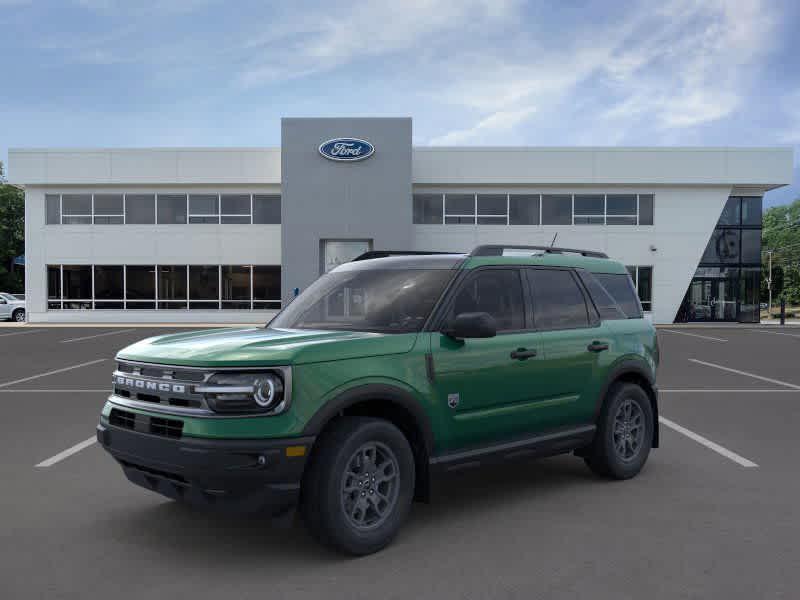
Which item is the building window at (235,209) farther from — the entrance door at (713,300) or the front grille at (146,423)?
the front grille at (146,423)

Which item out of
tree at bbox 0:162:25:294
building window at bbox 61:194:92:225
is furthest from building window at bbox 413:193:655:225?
tree at bbox 0:162:25:294

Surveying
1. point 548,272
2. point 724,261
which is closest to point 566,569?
point 548,272

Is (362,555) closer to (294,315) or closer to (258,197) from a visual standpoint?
(294,315)

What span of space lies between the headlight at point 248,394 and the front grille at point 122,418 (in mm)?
691

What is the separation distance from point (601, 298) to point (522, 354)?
131cm

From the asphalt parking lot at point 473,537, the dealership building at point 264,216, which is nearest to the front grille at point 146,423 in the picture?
the asphalt parking lot at point 473,537

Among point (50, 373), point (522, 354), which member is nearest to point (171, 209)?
point (50, 373)

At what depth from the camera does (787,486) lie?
5586 millimetres

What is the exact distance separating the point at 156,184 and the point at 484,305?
29.6m

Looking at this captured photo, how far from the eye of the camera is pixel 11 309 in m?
33.9

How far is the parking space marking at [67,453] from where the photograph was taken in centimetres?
634

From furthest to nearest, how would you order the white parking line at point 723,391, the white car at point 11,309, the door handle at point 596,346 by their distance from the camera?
1. the white car at point 11,309
2. the white parking line at point 723,391
3. the door handle at point 596,346

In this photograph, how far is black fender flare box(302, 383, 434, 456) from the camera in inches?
153

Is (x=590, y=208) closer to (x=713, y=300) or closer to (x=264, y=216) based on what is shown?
(x=713, y=300)
